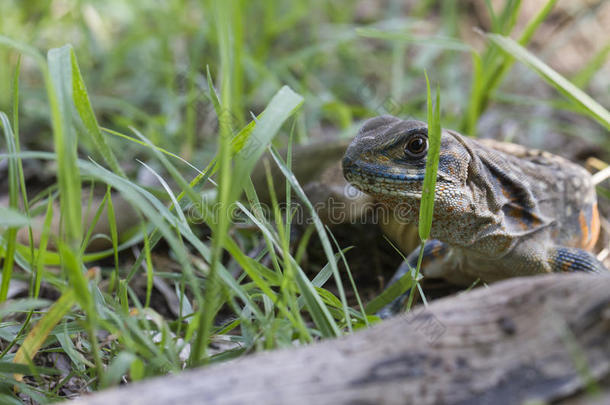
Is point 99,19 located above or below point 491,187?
above

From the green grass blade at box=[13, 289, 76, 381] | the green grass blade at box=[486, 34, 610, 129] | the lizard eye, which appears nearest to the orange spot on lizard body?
the green grass blade at box=[486, 34, 610, 129]

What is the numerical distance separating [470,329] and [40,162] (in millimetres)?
4610

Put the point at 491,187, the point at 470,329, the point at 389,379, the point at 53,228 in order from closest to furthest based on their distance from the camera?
the point at 389,379
the point at 470,329
the point at 491,187
the point at 53,228

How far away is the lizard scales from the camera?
2799mm

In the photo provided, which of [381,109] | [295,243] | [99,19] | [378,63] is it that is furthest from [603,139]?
[99,19]

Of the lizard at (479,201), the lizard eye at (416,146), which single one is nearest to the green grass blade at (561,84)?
the lizard at (479,201)

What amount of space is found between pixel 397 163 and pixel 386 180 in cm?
11

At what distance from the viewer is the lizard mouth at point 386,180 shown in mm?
2773

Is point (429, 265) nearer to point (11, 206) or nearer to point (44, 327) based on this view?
point (44, 327)

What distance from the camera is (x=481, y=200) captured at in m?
3.06

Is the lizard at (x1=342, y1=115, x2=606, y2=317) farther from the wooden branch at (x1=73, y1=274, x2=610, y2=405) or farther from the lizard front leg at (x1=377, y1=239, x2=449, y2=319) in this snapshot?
the wooden branch at (x1=73, y1=274, x2=610, y2=405)

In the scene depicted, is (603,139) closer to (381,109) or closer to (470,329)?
(381,109)

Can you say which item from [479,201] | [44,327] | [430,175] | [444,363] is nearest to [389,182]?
[430,175]

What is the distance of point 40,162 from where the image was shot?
16.8 ft
